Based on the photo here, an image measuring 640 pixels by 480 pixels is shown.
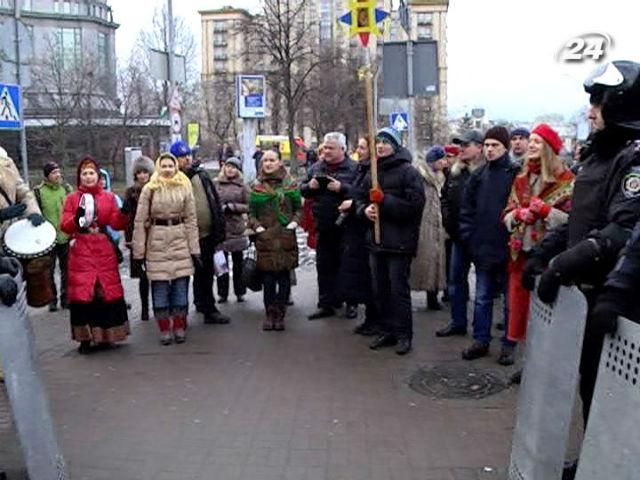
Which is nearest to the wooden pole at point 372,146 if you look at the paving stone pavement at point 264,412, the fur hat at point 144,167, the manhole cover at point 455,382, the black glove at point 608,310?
the paving stone pavement at point 264,412

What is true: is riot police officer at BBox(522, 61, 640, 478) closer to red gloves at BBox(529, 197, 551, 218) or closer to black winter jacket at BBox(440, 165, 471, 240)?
red gloves at BBox(529, 197, 551, 218)

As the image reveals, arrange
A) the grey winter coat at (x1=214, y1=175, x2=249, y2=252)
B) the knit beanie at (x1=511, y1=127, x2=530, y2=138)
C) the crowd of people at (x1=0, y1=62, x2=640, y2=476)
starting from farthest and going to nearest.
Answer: the grey winter coat at (x1=214, y1=175, x2=249, y2=252) < the knit beanie at (x1=511, y1=127, x2=530, y2=138) < the crowd of people at (x1=0, y1=62, x2=640, y2=476)

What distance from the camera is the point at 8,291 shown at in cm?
341

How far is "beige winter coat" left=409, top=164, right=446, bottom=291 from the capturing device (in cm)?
856

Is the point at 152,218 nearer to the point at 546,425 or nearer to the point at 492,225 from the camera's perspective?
the point at 492,225

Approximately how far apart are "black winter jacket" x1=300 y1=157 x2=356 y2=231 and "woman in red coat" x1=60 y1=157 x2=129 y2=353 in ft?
6.76

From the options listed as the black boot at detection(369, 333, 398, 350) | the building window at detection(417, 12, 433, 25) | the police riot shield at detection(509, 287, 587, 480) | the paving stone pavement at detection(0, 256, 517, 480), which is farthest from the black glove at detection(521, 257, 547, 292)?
the building window at detection(417, 12, 433, 25)

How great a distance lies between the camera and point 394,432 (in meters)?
5.12

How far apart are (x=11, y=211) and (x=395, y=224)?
3.11 meters

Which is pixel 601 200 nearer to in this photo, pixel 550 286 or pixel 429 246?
pixel 550 286

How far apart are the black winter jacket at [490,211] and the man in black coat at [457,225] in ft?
2.60

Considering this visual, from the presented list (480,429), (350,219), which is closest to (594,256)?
(480,429)

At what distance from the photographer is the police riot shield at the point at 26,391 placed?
3.47 meters

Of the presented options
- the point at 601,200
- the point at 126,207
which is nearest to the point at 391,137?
the point at 126,207
